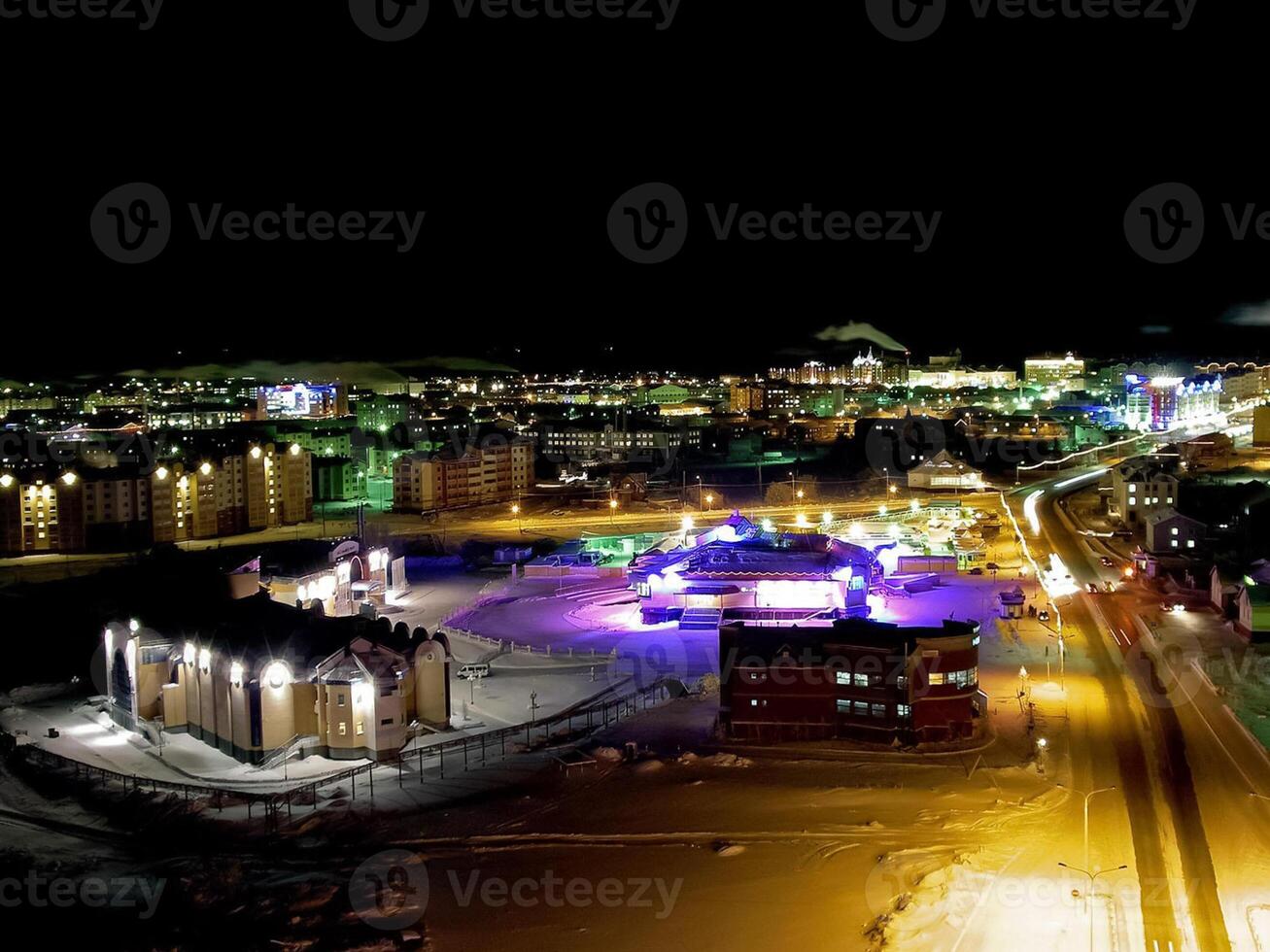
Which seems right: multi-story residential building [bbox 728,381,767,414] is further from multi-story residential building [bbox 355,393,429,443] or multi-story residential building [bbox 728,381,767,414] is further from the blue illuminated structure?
the blue illuminated structure

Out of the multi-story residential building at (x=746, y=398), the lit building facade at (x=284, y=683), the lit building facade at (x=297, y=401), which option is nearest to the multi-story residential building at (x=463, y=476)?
the lit building facade at (x=284, y=683)

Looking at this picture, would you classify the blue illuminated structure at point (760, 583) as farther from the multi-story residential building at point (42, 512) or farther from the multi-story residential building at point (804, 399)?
the multi-story residential building at point (804, 399)

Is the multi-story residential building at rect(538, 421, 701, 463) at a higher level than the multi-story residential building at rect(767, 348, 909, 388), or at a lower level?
lower

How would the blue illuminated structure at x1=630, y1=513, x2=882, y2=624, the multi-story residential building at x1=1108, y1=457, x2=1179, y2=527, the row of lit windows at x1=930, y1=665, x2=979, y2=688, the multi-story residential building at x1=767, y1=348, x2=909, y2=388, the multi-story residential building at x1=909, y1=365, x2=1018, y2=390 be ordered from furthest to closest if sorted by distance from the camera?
the multi-story residential building at x1=767, y1=348, x2=909, y2=388
the multi-story residential building at x1=909, y1=365, x2=1018, y2=390
the multi-story residential building at x1=1108, y1=457, x2=1179, y2=527
the blue illuminated structure at x1=630, y1=513, x2=882, y2=624
the row of lit windows at x1=930, y1=665, x2=979, y2=688

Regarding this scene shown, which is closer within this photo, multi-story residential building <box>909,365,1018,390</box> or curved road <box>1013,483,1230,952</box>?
curved road <box>1013,483,1230,952</box>

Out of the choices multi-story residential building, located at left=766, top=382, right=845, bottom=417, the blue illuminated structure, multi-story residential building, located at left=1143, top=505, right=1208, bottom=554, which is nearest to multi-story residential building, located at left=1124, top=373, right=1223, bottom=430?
multi-story residential building, located at left=766, top=382, right=845, bottom=417

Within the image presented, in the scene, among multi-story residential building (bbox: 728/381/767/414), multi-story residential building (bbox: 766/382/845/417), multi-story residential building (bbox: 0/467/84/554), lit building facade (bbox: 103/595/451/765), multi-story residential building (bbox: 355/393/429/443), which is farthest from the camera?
multi-story residential building (bbox: 728/381/767/414)

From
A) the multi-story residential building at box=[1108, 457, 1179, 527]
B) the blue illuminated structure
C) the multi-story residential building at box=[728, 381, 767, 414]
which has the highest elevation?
the multi-story residential building at box=[728, 381, 767, 414]
